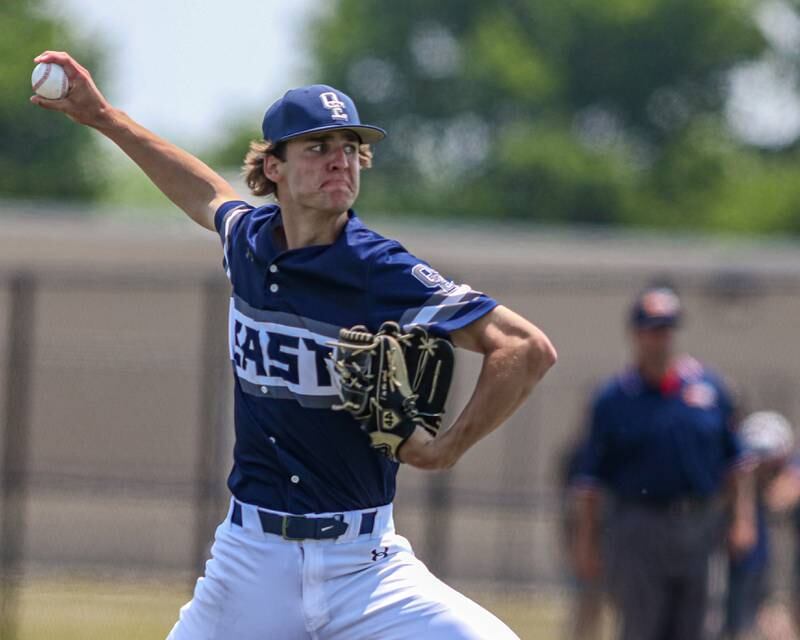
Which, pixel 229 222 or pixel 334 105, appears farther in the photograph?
pixel 229 222

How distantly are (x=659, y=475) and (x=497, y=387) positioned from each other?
15.3ft

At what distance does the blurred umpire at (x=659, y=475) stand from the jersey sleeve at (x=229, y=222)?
4.17 metres

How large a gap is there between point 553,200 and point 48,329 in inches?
1248

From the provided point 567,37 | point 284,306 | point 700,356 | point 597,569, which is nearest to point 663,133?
point 567,37

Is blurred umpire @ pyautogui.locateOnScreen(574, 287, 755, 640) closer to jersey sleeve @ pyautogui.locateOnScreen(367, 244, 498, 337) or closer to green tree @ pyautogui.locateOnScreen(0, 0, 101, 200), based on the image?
jersey sleeve @ pyautogui.locateOnScreen(367, 244, 498, 337)

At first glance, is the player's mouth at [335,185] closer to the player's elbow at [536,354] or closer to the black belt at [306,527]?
the player's elbow at [536,354]

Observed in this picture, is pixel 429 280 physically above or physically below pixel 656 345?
above

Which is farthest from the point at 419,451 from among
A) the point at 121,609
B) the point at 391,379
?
the point at 121,609

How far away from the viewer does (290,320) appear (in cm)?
513

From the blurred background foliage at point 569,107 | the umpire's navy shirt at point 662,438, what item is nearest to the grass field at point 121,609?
the umpire's navy shirt at point 662,438

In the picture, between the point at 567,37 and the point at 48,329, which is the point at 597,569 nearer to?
the point at 48,329

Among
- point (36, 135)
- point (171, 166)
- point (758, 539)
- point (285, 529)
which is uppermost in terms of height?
point (36, 135)

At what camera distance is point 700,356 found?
63.4 ft

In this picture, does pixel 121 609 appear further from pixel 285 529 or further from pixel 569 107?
pixel 569 107
